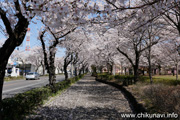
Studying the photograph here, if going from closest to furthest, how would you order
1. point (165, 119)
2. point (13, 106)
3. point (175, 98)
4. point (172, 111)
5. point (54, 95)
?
point (165, 119), point (172, 111), point (13, 106), point (175, 98), point (54, 95)

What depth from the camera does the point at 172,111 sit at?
15.5ft

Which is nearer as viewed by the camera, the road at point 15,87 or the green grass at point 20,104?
the green grass at point 20,104

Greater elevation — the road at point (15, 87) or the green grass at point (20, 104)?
the green grass at point (20, 104)

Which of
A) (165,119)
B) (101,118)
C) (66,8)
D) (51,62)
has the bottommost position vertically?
(101,118)

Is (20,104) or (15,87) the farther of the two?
(15,87)

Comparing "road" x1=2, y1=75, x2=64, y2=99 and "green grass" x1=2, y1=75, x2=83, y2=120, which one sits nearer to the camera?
"green grass" x1=2, y1=75, x2=83, y2=120

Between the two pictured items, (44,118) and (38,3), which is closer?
(38,3)

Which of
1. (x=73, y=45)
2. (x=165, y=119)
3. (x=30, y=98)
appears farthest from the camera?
(x=73, y=45)

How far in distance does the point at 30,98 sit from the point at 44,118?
53.3 inches

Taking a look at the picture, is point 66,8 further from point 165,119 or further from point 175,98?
point 175,98

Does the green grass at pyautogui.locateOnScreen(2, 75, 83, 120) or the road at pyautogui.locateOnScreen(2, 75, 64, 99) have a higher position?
the green grass at pyautogui.locateOnScreen(2, 75, 83, 120)

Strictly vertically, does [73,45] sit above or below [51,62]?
above

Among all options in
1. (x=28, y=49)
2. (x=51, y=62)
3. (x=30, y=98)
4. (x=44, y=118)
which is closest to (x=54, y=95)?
(x=51, y=62)

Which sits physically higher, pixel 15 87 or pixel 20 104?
pixel 20 104
